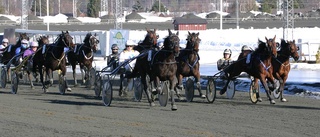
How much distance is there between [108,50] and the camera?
37.6 m

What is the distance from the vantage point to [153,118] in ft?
42.5

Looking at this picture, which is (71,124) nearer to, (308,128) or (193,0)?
(308,128)

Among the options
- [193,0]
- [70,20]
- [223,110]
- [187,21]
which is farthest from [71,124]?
[193,0]

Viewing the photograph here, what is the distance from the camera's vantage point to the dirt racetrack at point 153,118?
11102mm

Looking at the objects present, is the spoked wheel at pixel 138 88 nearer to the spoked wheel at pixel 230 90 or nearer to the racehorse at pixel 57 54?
the spoked wheel at pixel 230 90

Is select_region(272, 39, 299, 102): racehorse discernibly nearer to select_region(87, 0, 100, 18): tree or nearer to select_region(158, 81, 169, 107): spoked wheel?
select_region(158, 81, 169, 107): spoked wheel

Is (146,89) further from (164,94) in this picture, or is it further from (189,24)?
(189,24)

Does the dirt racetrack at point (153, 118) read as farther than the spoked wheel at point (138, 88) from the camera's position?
No

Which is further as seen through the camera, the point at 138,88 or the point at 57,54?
the point at 57,54

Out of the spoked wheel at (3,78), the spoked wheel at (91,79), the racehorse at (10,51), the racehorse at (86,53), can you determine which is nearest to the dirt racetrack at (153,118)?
the spoked wheel at (91,79)

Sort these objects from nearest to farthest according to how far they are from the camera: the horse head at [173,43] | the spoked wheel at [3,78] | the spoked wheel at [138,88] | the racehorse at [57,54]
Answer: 1. the horse head at [173,43]
2. the spoked wheel at [138,88]
3. the racehorse at [57,54]
4. the spoked wheel at [3,78]

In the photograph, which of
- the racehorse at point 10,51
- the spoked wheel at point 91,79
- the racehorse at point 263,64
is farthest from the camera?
the racehorse at point 10,51

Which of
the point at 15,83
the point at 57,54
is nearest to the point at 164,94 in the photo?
the point at 57,54

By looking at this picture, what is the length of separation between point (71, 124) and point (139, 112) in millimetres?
2255
